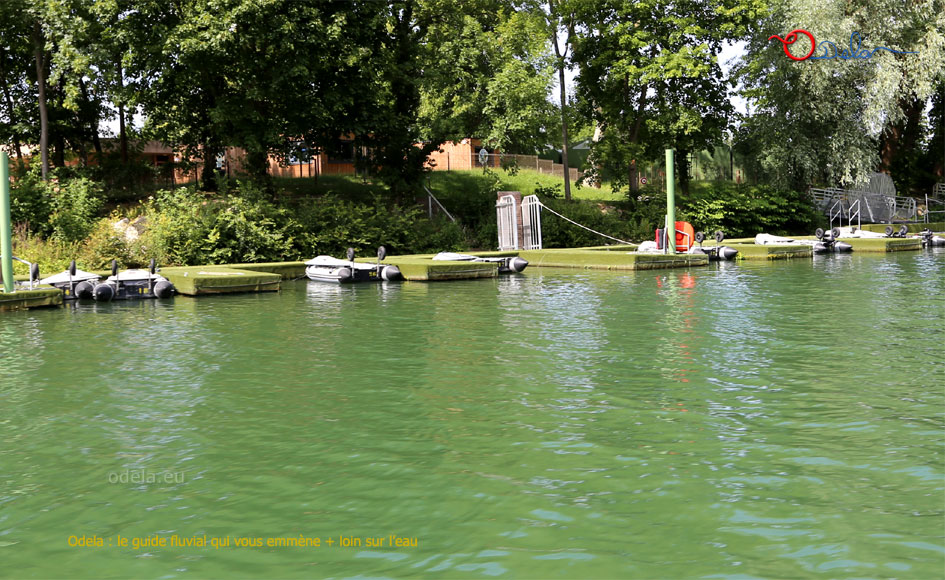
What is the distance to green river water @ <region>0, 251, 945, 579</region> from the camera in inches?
208

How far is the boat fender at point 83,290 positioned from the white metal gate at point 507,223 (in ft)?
50.9

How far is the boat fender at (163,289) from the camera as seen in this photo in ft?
69.4

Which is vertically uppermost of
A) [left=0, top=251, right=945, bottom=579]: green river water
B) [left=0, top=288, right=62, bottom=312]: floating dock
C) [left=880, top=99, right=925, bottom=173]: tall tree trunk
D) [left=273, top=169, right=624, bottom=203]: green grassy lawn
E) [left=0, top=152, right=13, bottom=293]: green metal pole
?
[left=880, top=99, right=925, bottom=173]: tall tree trunk

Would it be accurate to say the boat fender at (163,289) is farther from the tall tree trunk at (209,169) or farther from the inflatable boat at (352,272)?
the tall tree trunk at (209,169)

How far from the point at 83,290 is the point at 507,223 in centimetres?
1588

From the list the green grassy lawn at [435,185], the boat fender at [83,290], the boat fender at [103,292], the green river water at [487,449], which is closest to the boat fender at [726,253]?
the green grassy lawn at [435,185]

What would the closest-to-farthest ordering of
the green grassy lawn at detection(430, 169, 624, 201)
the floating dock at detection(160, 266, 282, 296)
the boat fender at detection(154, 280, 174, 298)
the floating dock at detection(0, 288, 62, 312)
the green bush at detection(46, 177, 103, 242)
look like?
the floating dock at detection(0, 288, 62, 312)
the boat fender at detection(154, 280, 174, 298)
the floating dock at detection(160, 266, 282, 296)
the green bush at detection(46, 177, 103, 242)
the green grassy lawn at detection(430, 169, 624, 201)

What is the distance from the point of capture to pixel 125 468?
7.04 meters

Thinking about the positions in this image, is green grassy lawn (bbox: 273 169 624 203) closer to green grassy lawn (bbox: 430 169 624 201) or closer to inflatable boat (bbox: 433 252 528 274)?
green grassy lawn (bbox: 430 169 624 201)

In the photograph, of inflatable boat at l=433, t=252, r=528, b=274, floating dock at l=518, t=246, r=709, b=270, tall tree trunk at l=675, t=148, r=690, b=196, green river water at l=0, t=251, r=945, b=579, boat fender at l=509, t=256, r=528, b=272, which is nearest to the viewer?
green river water at l=0, t=251, r=945, b=579

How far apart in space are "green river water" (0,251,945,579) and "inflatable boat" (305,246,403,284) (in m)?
9.99

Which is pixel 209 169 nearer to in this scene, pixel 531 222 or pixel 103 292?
pixel 531 222

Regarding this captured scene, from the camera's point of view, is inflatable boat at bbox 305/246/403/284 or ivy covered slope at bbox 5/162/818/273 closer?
inflatable boat at bbox 305/246/403/284

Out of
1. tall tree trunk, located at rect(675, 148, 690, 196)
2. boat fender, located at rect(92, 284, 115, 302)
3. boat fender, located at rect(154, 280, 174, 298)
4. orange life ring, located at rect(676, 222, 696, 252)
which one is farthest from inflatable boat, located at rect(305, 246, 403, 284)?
tall tree trunk, located at rect(675, 148, 690, 196)
